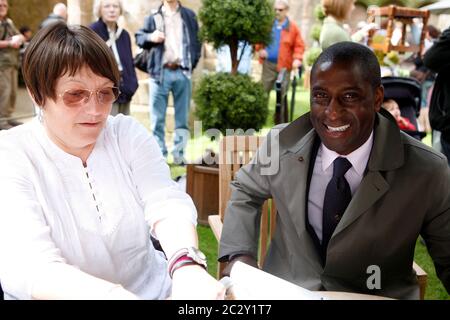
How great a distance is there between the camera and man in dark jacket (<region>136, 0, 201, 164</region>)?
6.17 m

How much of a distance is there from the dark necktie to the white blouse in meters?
0.50

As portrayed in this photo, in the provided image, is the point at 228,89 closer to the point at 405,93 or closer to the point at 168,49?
the point at 168,49

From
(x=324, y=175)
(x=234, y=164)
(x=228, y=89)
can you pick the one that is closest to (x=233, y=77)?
(x=228, y=89)

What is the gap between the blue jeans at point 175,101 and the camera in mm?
6266

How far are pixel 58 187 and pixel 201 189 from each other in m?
2.89

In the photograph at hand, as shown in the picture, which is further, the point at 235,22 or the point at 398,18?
the point at 398,18

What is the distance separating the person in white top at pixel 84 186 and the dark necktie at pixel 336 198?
50cm

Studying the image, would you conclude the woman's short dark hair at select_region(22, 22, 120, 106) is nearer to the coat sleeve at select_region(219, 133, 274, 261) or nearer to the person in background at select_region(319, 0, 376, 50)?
the coat sleeve at select_region(219, 133, 274, 261)

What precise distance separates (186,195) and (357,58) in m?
0.77

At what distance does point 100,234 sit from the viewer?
6.02ft

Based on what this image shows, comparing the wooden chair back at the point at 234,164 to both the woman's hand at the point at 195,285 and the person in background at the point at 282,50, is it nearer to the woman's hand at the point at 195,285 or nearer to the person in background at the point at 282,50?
the woman's hand at the point at 195,285

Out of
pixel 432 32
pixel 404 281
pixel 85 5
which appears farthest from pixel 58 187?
pixel 432 32

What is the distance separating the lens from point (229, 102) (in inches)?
199

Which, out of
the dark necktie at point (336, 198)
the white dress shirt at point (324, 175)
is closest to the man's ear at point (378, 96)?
the white dress shirt at point (324, 175)
